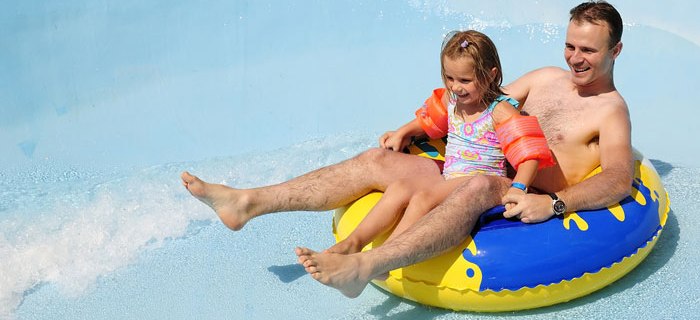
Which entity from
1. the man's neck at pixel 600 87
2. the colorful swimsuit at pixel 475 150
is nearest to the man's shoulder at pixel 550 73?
the man's neck at pixel 600 87

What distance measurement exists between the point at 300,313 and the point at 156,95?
327 cm

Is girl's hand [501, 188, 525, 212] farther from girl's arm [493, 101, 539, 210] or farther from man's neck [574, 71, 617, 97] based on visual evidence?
man's neck [574, 71, 617, 97]

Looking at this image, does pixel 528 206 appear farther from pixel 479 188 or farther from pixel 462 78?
pixel 462 78

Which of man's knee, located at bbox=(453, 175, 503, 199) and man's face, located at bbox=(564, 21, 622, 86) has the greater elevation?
man's face, located at bbox=(564, 21, 622, 86)

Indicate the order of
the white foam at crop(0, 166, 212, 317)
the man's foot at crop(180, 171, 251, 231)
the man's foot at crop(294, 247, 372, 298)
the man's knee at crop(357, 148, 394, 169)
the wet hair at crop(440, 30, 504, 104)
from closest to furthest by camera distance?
the man's foot at crop(294, 247, 372, 298)
the wet hair at crop(440, 30, 504, 104)
the man's foot at crop(180, 171, 251, 231)
the man's knee at crop(357, 148, 394, 169)
the white foam at crop(0, 166, 212, 317)

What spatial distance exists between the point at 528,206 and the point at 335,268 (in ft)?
2.89

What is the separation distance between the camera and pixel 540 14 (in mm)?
7434

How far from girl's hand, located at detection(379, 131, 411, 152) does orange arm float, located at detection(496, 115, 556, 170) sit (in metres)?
0.66

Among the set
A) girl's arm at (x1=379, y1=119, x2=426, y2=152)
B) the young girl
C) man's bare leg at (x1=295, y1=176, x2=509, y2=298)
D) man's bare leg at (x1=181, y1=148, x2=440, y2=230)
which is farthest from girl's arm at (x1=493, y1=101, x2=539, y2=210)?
girl's arm at (x1=379, y1=119, x2=426, y2=152)

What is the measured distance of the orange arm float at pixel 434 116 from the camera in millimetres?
4355

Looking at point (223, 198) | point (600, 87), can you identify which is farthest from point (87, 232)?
point (600, 87)

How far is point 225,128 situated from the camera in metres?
6.54

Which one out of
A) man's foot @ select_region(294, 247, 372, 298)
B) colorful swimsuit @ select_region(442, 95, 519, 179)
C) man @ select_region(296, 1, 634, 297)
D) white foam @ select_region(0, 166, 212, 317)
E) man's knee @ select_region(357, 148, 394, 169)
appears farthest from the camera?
white foam @ select_region(0, 166, 212, 317)

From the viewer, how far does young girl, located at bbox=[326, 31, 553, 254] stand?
12.4 feet
